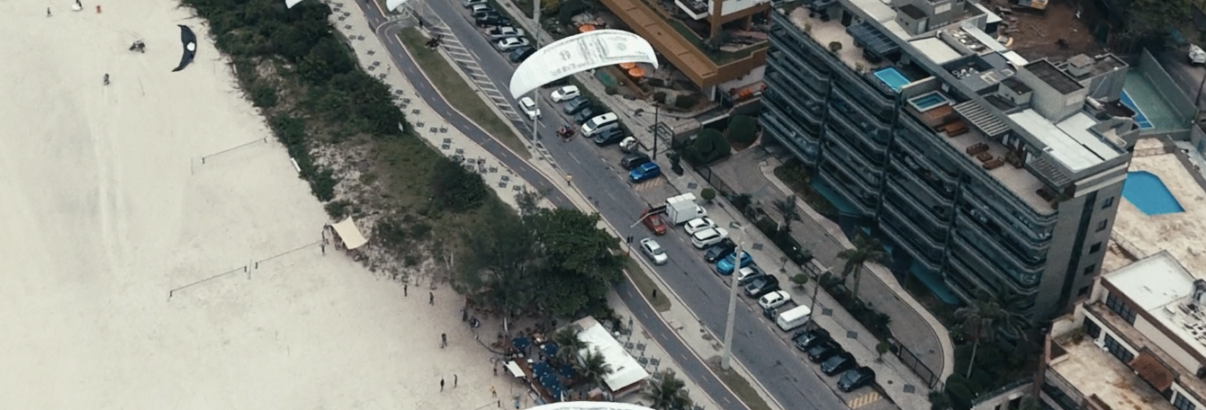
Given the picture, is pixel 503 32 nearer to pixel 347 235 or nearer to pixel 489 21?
pixel 489 21

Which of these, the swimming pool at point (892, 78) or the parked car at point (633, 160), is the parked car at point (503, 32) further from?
the swimming pool at point (892, 78)

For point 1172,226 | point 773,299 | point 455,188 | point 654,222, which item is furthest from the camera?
point 455,188

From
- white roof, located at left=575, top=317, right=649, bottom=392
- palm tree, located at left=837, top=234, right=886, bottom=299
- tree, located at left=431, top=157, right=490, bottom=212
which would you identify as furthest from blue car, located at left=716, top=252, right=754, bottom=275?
tree, located at left=431, top=157, right=490, bottom=212

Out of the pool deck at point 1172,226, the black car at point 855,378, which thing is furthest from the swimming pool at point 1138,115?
the black car at point 855,378

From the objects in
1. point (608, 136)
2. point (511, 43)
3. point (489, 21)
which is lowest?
point (608, 136)

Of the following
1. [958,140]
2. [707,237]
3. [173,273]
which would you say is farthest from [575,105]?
[958,140]

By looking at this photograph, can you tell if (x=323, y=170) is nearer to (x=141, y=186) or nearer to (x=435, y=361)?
(x=141, y=186)
